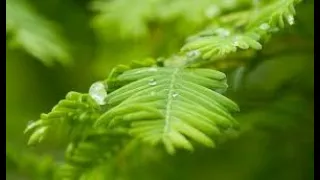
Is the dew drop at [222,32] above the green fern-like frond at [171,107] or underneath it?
above

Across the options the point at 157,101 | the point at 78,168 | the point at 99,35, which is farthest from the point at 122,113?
the point at 99,35

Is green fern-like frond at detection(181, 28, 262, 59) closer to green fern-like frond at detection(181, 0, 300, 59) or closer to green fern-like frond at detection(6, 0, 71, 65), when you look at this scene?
green fern-like frond at detection(181, 0, 300, 59)

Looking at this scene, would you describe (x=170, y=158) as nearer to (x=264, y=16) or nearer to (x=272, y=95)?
(x=272, y=95)

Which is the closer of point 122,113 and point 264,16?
point 122,113

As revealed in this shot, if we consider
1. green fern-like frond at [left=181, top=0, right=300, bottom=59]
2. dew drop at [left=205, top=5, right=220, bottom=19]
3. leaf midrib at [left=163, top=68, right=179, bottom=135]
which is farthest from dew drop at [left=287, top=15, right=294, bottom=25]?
dew drop at [left=205, top=5, right=220, bottom=19]

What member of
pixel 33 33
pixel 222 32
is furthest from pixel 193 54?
pixel 33 33

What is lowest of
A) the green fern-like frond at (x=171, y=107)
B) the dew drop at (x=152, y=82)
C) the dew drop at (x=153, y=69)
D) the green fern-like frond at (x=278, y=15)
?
the green fern-like frond at (x=171, y=107)

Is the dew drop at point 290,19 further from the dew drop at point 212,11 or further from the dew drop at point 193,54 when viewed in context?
the dew drop at point 212,11

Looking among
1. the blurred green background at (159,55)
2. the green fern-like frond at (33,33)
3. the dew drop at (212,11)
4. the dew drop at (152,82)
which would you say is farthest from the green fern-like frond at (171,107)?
the green fern-like frond at (33,33)
